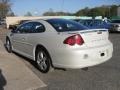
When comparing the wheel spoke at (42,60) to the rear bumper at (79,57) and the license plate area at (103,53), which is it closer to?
the rear bumper at (79,57)

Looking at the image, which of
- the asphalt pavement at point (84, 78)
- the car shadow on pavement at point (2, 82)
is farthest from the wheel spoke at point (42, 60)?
the car shadow on pavement at point (2, 82)

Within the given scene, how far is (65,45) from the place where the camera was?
21.0 ft

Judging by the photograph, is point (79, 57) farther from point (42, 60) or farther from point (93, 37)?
point (42, 60)

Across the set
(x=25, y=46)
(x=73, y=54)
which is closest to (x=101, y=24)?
(x=25, y=46)

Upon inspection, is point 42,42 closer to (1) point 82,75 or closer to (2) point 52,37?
(2) point 52,37

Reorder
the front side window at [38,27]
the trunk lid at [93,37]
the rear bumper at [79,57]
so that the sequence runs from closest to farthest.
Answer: the rear bumper at [79,57], the trunk lid at [93,37], the front side window at [38,27]

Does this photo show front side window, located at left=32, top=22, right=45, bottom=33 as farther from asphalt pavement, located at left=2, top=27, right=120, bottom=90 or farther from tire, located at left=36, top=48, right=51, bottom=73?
asphalt pavement, located at left=2, top=27, right=120, bottom=90

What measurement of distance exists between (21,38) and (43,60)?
1.78 metres

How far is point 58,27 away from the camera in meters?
7.14

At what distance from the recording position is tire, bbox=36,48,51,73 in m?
6.99

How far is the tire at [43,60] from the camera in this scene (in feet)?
22.9

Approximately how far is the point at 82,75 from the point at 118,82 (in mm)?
1079

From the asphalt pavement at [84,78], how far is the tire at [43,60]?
148 mm

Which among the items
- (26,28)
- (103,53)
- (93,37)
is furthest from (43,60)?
(26,28)
